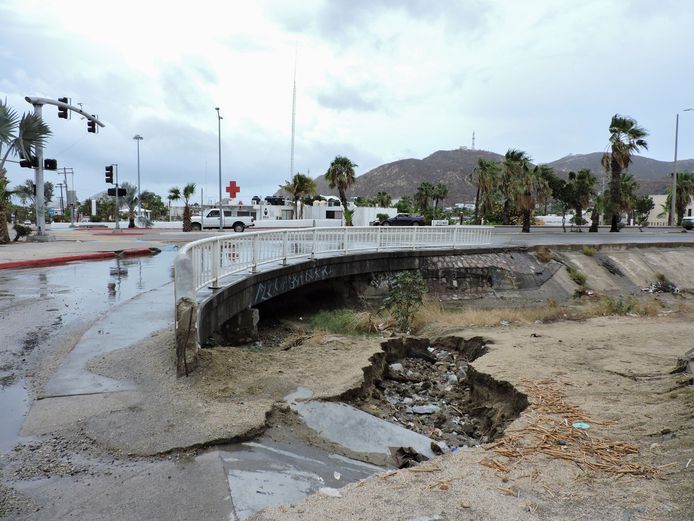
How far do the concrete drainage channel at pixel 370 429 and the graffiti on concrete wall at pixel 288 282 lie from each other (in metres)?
2.72

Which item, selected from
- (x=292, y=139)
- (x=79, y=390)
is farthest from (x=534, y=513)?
(x=292, y=139)

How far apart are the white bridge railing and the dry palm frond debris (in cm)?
398

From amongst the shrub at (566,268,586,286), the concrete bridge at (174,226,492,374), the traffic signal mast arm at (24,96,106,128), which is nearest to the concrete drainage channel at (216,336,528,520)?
the concrete bridge at (174,226,492,374)

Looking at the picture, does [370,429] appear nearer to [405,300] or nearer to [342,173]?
[405,300]

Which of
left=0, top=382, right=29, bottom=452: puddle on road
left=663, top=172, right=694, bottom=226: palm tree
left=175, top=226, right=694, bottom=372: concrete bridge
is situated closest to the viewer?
left=0, top=382, right=29, bottom=452: puddle on road

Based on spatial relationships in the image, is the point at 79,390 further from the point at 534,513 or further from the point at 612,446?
the point at 612,446

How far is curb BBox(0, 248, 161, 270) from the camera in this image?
15.4 m

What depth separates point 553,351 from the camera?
880 centimetres

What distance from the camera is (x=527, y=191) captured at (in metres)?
39.1

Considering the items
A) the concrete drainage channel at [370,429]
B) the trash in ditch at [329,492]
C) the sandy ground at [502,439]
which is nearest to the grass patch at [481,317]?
the concrete drainage channel at [370,429]

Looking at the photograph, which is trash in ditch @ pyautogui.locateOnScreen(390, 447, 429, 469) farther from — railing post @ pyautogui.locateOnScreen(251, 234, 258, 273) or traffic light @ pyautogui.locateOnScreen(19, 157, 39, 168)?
traffic light @ pyautogui.locateOnScreen(19, 157, 39, 168)

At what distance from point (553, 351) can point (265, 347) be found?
478cm

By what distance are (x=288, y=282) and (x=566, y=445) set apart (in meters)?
7.84

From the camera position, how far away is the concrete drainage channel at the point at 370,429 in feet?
13.0
